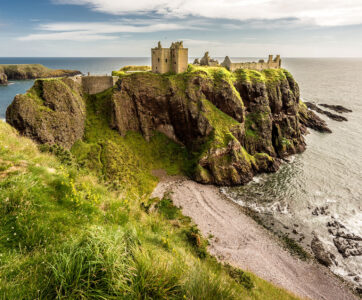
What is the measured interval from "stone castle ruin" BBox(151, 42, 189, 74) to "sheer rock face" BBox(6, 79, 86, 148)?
20567 mm

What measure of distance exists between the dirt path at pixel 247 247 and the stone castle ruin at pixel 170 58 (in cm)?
3071

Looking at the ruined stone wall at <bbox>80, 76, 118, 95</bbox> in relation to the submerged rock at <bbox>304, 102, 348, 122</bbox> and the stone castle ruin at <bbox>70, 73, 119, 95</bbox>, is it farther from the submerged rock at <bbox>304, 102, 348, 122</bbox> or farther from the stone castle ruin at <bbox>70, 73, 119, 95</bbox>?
the submerged rock at <bbox>304, 102, 348, 122</bbox>

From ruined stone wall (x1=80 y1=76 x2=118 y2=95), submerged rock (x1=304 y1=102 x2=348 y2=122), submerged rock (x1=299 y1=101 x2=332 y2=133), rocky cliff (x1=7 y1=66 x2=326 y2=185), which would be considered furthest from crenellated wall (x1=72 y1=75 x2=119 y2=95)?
submerged rock (x1=304 y1=102 x2=348 y2=122)

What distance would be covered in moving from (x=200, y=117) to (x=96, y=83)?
2529cm

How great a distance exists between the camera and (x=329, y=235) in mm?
31062

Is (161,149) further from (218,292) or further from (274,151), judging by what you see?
(218,292)

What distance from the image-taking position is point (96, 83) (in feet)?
151

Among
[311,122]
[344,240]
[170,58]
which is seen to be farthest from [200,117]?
[311,122]

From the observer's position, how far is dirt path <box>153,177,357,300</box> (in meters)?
24.4

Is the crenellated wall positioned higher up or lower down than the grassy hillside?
higher up

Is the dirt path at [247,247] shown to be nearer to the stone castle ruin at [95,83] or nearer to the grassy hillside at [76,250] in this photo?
the grassy hillside at [76,250]

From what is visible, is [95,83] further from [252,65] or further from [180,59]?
[252,65]

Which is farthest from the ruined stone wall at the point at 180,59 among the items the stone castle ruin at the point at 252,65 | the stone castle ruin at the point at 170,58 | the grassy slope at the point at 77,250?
the grassy slope at the point at 77,250

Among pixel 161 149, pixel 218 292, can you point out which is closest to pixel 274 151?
pixel 161 149
